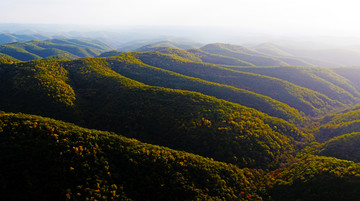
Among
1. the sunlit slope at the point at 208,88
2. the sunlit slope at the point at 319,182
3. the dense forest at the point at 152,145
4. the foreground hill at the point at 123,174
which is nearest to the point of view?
the foreground hill at the point at 123,174

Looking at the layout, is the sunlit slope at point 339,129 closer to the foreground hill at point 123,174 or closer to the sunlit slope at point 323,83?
the foreground hill at point 123,174

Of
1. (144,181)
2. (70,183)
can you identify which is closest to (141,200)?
(144,181)

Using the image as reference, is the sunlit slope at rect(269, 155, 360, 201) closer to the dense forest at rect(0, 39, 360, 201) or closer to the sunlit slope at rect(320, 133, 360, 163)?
the dense forest at rect(0, 39, 360, 201)

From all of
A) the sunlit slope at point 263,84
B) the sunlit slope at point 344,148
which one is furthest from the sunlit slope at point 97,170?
the sunlit slope at point 263,84

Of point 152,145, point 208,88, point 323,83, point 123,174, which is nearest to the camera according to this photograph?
point 123,174

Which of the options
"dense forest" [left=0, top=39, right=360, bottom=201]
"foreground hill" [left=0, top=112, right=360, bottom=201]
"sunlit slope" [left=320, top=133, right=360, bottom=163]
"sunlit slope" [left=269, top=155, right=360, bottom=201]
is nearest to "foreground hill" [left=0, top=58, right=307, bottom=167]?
"dense forest" [left=0, top=39, right=360, bottom=201]

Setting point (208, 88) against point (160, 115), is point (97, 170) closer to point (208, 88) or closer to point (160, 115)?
point (160, 115)

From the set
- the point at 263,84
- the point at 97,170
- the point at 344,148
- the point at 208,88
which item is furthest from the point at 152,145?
the point at 263,84
